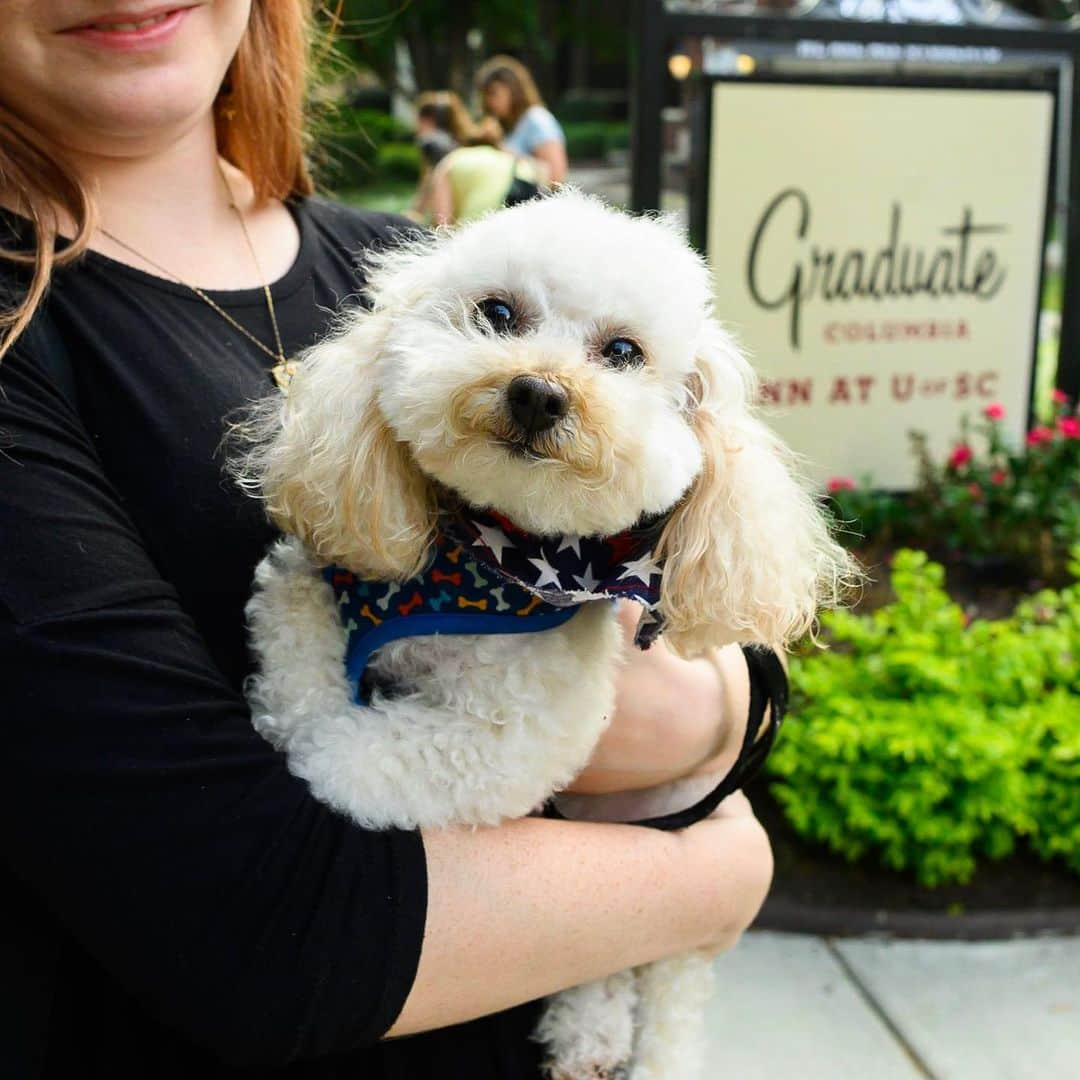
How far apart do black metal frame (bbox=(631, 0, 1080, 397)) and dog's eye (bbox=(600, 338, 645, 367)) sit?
2.70 m

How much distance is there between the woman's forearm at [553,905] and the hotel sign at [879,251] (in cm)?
282

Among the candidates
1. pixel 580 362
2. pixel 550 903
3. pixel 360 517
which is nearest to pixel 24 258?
pixel 360 517

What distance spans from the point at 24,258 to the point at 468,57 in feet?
80.3

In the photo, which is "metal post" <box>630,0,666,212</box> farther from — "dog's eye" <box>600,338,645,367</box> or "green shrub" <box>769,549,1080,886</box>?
"dog's eye" <box>600,338,645,367</box>

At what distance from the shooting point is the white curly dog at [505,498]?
1126mm

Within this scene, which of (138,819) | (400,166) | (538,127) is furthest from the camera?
(400,166)

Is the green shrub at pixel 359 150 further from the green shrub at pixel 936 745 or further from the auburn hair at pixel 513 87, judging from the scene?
the green shrub at pixel 936 745

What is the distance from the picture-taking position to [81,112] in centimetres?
121

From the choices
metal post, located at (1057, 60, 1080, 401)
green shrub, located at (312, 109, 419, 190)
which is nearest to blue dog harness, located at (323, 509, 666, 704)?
green shrub, located at (312, 109, 419, 190)

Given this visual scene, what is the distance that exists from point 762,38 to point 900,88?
1.73 ft

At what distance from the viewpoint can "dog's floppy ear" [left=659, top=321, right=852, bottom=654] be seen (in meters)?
1.19

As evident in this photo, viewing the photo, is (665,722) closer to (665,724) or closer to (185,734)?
(665,724)

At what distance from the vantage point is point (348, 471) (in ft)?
3.92

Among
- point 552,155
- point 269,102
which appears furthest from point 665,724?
point 552,155
